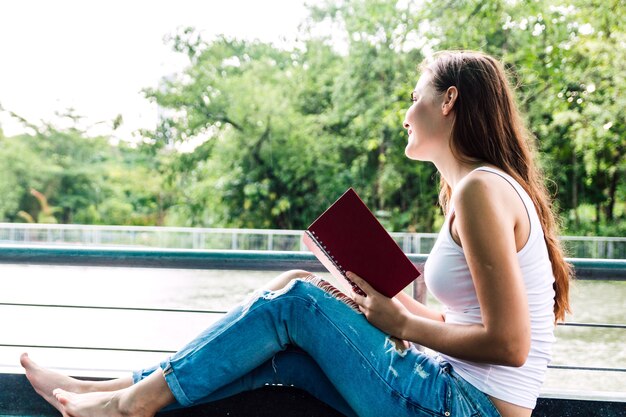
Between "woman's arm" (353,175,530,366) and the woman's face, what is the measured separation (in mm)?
274

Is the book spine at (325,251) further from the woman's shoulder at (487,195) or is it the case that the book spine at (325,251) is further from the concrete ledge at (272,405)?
the concrete ledge at (272,405)

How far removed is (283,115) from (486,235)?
57.8 ft

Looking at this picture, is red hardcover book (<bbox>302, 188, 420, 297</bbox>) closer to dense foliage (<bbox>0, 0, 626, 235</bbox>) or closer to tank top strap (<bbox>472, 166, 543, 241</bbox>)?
tank top strap (<bbox>472, 166, 543, 241</bbox>)

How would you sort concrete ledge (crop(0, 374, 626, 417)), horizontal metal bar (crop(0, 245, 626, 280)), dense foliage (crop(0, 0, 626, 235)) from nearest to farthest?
concrete ledge (crop(0, 374, 626, 417))
horizontal metal bar (crop(0, 245, 626, 280))
dense foliage (crop(0, 0, 626, 235))

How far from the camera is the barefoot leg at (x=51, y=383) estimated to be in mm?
1900

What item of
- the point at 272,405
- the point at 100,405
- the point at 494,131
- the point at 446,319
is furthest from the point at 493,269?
the point at 100,405

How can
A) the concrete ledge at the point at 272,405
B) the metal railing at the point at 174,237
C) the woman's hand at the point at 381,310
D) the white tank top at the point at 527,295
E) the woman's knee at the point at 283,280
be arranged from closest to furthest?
1. the white tank top at the point at 527,295
2. the woman's hand at the point at 381,310
3. the woman's knee at the point at 283,280
4. the concrete ledge at the point at 272,405
5. the metal railing at the point at 174,237

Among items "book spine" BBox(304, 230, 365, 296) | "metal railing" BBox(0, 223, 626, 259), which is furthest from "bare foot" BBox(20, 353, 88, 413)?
"metal railing" BBox(0, 223, 626, 259)

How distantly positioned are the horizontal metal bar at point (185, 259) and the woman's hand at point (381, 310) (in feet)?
1.68

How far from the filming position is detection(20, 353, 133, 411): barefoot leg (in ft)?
6.24

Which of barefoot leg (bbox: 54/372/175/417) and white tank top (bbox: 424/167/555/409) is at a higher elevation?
white tank top (bbox: 424/167/555/409)

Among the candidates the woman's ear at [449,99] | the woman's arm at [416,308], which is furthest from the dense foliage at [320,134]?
the woman's ear at [449,99]

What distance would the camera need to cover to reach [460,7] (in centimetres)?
1114

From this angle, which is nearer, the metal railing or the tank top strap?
the tank top strap
